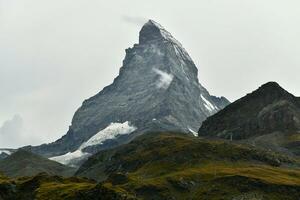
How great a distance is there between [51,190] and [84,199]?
16.4 m

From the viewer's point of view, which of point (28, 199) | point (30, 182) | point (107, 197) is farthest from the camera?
point (30, 182)

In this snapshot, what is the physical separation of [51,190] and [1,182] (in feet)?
52.5

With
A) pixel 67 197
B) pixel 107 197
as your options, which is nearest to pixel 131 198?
pixel 107 197

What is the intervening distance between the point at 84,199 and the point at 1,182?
22894 millimetres

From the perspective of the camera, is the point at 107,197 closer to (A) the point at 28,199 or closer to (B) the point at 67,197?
(B) the point at 67,197

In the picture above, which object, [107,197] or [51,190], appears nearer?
[107,197]

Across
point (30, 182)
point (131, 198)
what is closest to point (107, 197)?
point (131, 198)

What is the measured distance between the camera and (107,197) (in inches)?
6481

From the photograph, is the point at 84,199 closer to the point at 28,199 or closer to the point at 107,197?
the point at 107,197

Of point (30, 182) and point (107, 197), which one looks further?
point (30, 182)

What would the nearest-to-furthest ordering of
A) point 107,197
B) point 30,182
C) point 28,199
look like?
1. point 107,197
2. point 28,199
3. point 30,182

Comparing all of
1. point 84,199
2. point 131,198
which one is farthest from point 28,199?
point 131,198

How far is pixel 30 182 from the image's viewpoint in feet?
626

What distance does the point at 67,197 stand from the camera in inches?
6727
